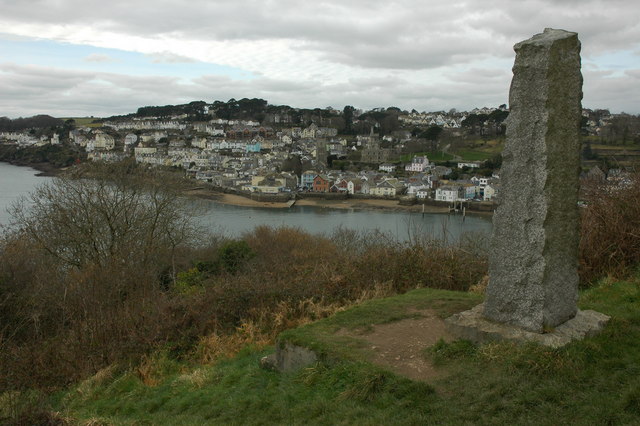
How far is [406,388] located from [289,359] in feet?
4.81

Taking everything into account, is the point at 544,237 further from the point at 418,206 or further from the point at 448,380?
the point at 418,206

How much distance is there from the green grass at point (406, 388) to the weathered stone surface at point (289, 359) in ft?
0.30

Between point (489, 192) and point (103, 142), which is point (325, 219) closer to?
point (489, 192)

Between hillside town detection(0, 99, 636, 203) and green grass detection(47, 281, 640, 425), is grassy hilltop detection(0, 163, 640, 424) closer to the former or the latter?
green grass detection(47, 281, 640, 425)

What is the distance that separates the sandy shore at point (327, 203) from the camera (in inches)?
1693

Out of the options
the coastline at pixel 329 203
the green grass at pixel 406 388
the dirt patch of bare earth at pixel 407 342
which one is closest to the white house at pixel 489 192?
the coastline at pixel 329 203

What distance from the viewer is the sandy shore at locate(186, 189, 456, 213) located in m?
43.0

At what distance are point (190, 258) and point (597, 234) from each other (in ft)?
41.2

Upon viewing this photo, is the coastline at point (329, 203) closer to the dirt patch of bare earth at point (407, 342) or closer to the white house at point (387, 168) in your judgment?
the white house at point (387, 168)

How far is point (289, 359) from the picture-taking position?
4.95 metres

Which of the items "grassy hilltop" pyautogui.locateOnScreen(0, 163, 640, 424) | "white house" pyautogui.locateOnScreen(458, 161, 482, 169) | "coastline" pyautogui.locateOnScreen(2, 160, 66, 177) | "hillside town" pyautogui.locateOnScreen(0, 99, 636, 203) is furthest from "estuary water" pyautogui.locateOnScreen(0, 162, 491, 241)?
"grassy hilltop" pyautogui.locateOnScreen(0, 163, 640, 424)

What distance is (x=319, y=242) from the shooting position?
19.2 meters

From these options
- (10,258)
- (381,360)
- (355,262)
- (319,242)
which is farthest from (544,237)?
(319,242)

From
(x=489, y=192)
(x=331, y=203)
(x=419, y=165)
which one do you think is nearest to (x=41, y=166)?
(x=331, y=203)
